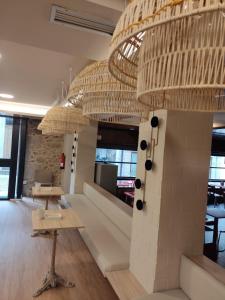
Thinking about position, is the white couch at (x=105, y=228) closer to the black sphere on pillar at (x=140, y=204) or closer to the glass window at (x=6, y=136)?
the black sphere on pillar at (x=140, y=204)

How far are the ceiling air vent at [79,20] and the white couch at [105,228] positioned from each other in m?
2.46

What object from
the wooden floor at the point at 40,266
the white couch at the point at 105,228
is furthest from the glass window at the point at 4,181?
Result: the white couch at the point at 105,228

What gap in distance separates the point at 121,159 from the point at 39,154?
118 inches

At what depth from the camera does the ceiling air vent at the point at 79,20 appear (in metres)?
1.53

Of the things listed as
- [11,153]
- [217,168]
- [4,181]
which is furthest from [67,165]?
[217,168]

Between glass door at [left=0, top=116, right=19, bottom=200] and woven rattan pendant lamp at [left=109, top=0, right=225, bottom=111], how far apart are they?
25.9 ft

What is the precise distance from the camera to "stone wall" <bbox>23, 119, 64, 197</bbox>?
8.19m

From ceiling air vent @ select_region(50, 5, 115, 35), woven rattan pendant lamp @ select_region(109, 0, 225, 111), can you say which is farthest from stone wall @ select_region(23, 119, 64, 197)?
woven rattan pendant lamp @ select_region(109, 0, 225, 111)

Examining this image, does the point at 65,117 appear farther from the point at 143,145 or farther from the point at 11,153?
the point at 11,153

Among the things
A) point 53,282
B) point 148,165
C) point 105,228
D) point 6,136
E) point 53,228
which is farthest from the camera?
point 6,136

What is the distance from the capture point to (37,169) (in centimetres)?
830

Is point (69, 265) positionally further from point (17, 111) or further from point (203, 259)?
point (17, 111)

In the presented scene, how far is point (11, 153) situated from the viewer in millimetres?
7910

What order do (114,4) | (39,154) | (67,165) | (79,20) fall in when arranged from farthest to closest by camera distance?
(39,154), (67,165), (79,20), (114,4)
